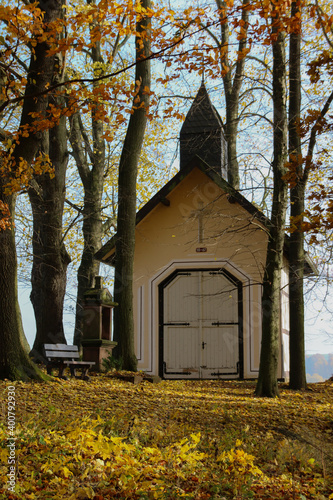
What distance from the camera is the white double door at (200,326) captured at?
15328mm

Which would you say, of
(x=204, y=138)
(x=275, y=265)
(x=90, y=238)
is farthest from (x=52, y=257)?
(x=204, y=138)

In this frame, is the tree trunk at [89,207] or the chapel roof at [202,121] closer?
the chapel roof at [202,121]

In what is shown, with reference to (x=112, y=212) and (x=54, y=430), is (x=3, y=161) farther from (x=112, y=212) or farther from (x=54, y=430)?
(x=112, y=212)

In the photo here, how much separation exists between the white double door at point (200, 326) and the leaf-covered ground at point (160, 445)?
4.84 meters

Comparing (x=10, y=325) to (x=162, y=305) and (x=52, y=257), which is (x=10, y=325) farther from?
(x=162, y=305)

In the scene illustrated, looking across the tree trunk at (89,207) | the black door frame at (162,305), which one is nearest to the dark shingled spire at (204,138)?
the tree trunk at (89,207)

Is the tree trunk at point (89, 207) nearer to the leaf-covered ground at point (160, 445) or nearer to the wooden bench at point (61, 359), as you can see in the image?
the wooden bench at point (61, 359)

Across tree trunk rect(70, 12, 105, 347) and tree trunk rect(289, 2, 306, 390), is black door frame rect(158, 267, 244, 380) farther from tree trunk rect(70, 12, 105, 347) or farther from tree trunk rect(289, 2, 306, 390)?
tree trunk rect(70, 12, 105, 347)

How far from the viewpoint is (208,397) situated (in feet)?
34.4

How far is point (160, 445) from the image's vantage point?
6.04 m

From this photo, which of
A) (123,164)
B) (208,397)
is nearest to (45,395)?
(208,397)

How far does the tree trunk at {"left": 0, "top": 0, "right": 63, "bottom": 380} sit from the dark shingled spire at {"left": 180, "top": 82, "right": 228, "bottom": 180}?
7736 mm

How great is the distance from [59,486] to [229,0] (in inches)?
238

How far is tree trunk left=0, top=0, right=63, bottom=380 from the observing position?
9.12 meters
